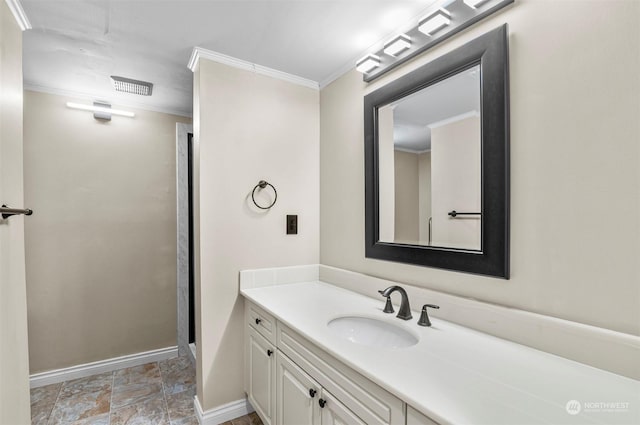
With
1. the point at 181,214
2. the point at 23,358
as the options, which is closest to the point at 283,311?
the point at 23,358

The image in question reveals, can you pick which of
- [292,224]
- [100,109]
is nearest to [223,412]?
[292,224]

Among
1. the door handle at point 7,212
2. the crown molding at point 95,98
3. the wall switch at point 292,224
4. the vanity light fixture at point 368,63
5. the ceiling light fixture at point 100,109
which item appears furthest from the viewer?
the ceiling light fixture at point 100,109

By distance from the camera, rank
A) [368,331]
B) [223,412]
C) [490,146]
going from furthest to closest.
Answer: [223,412]
[368,331]
[490,146]

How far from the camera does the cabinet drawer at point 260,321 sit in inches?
63.7

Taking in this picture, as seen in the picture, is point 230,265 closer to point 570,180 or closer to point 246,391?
point 246,391

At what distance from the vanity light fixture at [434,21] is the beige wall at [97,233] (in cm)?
233

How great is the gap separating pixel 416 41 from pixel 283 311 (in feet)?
5.01

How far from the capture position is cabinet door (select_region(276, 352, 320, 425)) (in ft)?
4.11

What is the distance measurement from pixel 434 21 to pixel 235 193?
4.71 ft

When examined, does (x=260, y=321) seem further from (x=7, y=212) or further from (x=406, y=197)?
(x=7, y=212)

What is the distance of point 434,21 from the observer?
4.52ft

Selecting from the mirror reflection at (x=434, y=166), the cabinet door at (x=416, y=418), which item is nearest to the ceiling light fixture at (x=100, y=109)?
the mirror reflection at (x=434, y=166)

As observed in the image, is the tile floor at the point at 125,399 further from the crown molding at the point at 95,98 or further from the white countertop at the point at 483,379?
the crown molding at the point at 95,98

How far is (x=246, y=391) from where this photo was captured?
196 cm
